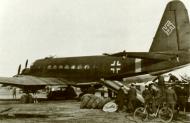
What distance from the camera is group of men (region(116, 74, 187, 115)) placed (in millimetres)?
14984

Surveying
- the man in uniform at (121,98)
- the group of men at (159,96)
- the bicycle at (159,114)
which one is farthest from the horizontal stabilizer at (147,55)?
the bicycle at (159,114)

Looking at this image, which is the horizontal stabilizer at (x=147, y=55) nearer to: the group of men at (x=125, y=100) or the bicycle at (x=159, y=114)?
the group of men at (x=125, y=100)

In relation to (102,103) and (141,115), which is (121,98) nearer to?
(102,103)

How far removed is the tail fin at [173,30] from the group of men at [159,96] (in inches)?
185

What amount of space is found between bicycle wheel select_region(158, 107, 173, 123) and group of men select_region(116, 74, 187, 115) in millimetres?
429

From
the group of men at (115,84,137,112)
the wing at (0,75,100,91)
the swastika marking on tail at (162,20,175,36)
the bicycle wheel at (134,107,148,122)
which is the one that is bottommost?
the bicycle wheel at (134,107,148,122)

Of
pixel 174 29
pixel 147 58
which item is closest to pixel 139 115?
pixel 147 58

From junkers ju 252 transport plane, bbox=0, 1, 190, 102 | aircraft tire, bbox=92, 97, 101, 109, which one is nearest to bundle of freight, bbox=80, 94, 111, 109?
aircraft tire, bbox=92, 97, 101, 109

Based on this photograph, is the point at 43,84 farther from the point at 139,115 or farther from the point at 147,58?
the point at 139,115

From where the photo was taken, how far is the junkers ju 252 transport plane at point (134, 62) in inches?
941

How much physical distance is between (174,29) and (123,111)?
8933 millimetres

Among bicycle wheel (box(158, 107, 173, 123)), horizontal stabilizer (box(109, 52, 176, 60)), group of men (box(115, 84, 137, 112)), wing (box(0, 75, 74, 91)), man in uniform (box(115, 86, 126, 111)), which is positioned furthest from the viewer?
wing (box(0, 75, 74, 91))

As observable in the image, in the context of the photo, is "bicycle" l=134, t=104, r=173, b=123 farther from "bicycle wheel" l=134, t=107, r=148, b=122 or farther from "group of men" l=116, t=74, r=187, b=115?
"group of men" l=116, t=74, r=187, b=115

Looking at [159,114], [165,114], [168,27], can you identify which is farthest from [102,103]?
[168,27]
